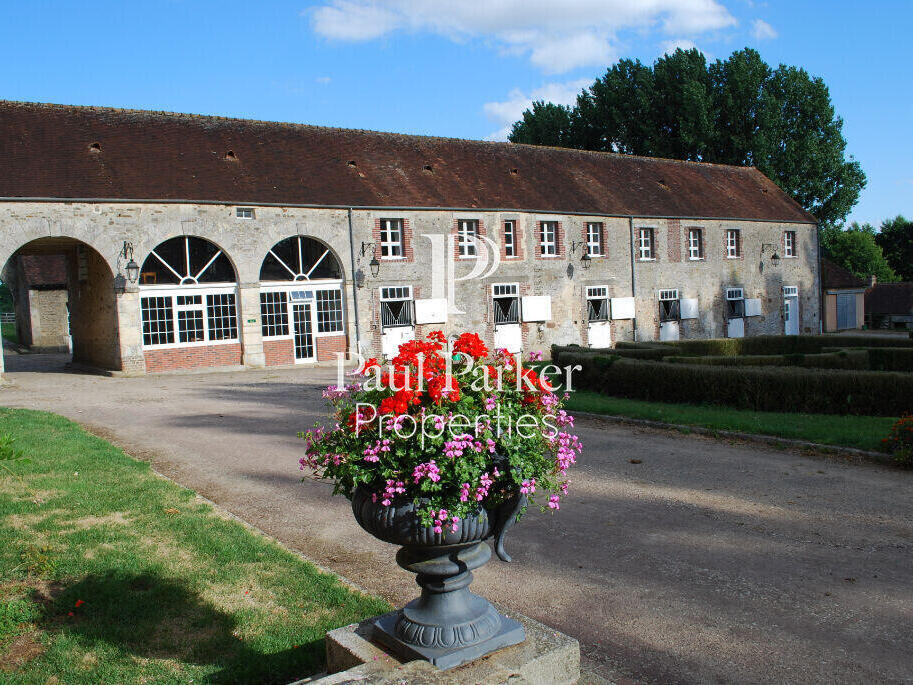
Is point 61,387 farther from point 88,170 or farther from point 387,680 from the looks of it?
point 387,680

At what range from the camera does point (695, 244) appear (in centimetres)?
3284

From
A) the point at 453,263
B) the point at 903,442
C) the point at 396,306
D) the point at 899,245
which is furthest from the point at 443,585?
the point at 899,245

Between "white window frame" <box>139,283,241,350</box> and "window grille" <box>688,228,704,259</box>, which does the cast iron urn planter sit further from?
"window grille" <box>688,228,704,259</box>

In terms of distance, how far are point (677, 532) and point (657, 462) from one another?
9.52 ft

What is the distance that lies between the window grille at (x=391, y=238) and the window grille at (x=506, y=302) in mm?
3940

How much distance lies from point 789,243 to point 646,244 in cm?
979

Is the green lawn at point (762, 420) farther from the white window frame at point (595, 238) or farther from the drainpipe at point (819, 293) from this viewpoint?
the drainpipe at point (819, 293)

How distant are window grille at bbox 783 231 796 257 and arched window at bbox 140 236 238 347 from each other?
26.6m

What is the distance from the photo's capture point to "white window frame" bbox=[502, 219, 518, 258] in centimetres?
2761

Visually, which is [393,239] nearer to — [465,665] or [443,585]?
[443,585]

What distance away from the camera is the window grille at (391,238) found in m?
25.3

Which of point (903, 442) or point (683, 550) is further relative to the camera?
point (903, 442)

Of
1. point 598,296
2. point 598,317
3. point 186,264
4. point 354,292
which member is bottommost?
point 598,317

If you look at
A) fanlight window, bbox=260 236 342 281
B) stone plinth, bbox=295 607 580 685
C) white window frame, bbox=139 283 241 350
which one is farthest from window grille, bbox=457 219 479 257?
stone plinth, bbox=295 607 580 685
